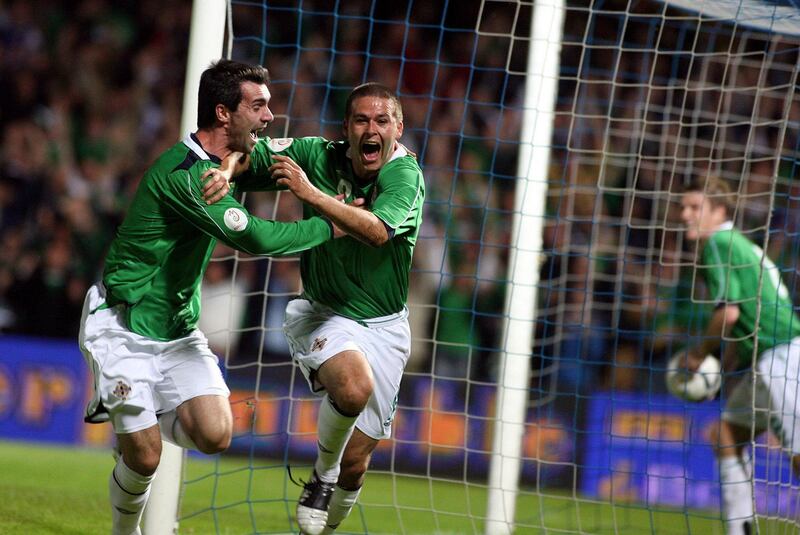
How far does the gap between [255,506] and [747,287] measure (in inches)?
133

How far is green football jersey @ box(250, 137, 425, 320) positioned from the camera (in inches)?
178

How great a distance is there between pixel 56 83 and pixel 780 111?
7.49 metres

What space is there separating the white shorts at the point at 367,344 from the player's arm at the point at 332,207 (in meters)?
0.53

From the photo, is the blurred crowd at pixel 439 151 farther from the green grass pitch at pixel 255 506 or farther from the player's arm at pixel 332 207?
the player's arm at pixel 332 207

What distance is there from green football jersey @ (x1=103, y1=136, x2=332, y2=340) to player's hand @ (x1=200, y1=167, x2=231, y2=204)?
0.03 m

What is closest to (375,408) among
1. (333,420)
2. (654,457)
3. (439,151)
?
(333,420)

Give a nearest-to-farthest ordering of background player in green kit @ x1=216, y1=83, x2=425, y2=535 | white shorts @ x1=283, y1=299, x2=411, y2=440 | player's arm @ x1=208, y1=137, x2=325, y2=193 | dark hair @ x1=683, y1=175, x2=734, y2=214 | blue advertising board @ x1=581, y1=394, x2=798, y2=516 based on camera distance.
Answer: player's arm @ x1=208, y1=137, x2=325, y2=193 → background player in green kit @ x1=216, y1=83, x2=425, y2=535 → white shorts @ x1=283, y1=299, x2=411, y2=440 → dark hair @ x1=683, y1=175, x2=734, y2=214 → blue advertising board @ x1=581, y1=394, x2=798, y2=516

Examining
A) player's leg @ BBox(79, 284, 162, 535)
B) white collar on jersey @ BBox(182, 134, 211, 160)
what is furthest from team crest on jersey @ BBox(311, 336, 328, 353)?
white collar on jersey @ BBox(182, 134, 211, 160)

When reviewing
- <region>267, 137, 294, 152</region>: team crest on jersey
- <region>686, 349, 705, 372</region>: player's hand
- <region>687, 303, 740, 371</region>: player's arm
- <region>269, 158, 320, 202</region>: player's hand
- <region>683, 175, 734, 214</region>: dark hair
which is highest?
<region>683, 175, 734, 214</region>: dark hair

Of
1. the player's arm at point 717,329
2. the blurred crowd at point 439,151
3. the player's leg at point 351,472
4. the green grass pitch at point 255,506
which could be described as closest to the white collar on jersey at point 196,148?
the player's leg at point 351,472

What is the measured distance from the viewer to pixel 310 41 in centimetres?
1141

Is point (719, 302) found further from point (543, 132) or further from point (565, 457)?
point (565, 457)

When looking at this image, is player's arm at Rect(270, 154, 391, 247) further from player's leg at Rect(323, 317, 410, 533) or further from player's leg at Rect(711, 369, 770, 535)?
player's leg at Rect(711, 369, 770, 535)

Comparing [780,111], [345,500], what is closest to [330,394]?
[345,500]
